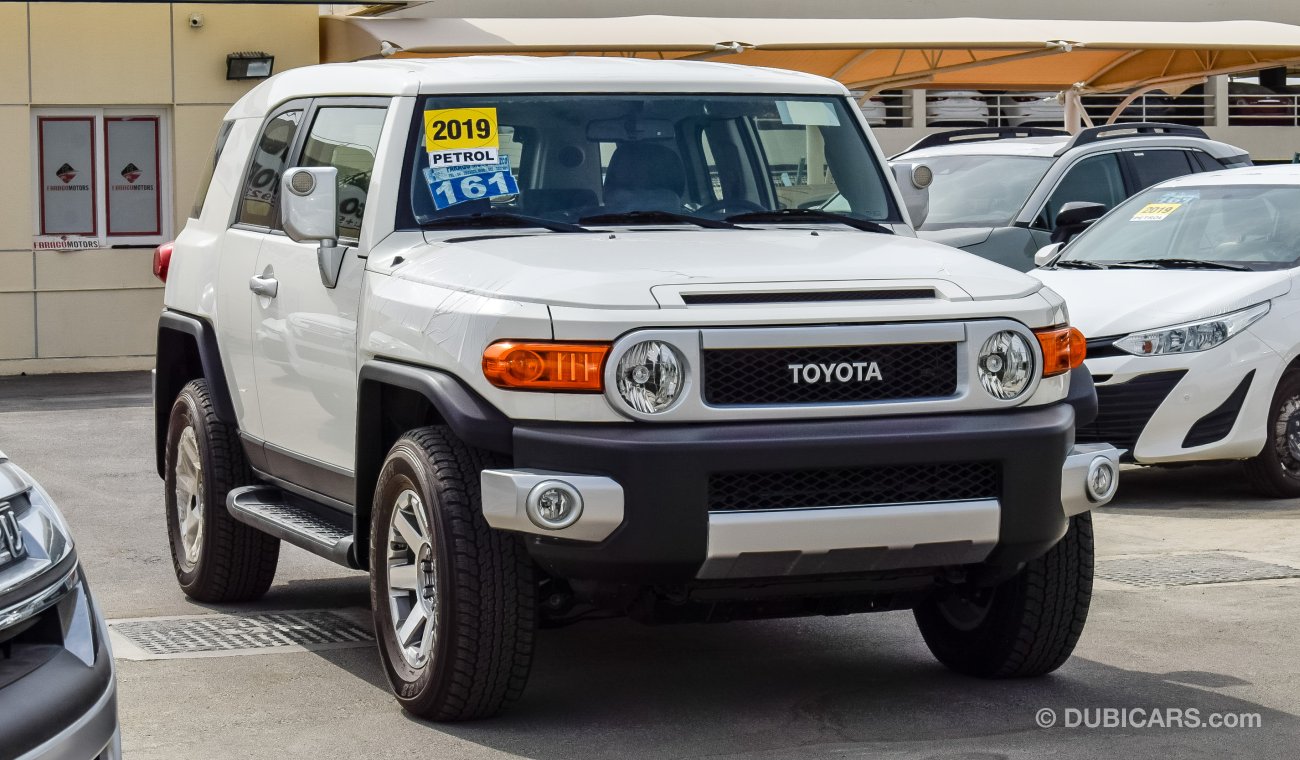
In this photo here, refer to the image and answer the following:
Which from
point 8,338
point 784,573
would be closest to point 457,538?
point 784,573

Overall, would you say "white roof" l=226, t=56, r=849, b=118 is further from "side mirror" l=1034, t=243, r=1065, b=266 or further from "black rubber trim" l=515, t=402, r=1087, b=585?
"side mirror" l=1034, t=243, r=1065, b=266

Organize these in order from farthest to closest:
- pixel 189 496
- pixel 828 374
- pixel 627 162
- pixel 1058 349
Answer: pixel 189 496, pixel 627 162, pixel 1058 349, pixel 828 374

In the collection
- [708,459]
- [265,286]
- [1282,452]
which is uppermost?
[265,286]

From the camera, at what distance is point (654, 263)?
18.0 ft

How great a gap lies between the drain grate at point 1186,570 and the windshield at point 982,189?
493 cm

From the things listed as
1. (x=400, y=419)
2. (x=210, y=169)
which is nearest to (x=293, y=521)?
(x=400, y=419)

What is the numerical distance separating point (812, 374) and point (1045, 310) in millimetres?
736

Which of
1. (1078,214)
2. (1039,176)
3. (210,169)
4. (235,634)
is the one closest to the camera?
(235,634)

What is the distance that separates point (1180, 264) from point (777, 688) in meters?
5.13

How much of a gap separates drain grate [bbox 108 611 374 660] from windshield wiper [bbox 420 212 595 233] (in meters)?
1.55

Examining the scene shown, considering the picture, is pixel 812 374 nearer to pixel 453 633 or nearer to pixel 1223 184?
pixel 453 633

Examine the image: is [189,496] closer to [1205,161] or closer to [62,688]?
[62,688]

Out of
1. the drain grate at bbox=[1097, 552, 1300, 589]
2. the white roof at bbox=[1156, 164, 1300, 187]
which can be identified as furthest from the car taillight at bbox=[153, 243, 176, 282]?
the white roof at bbox=[1156, 164, 1300, 187]

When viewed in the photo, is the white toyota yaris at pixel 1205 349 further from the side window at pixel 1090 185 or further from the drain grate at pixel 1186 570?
the side window at pixel 1090 185
